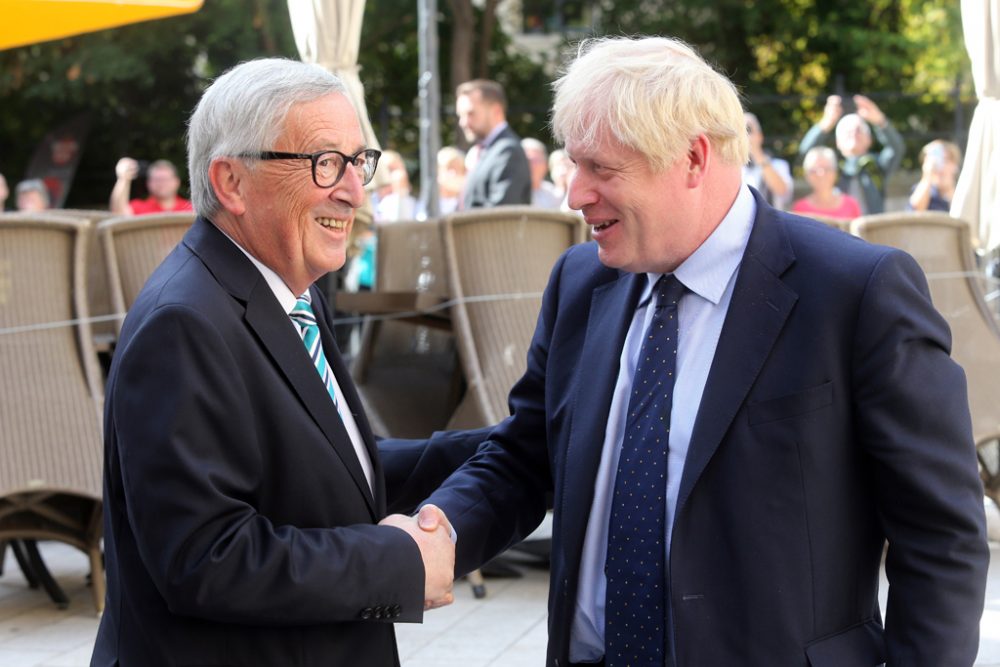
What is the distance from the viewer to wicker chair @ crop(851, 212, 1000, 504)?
584 centimetres

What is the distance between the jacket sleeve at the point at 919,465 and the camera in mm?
2090

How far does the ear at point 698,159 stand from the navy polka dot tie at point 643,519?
0.19 meters

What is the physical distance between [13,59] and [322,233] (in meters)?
21.5

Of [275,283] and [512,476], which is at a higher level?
[275,283]

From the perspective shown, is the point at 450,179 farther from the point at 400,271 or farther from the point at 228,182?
the point at 228,182

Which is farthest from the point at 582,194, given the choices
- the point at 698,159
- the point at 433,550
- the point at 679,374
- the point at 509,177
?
the point at 509,177

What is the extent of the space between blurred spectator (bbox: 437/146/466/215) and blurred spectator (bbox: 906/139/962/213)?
12.1ft

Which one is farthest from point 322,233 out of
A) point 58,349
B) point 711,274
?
point 58,349

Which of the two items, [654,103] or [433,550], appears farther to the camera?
[433,550]

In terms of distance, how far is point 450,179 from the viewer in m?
11.1

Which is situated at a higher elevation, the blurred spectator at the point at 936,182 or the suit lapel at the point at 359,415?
the suit lapel at the point at 359,415

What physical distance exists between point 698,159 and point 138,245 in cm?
371

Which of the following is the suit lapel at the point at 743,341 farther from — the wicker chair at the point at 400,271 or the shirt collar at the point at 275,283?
the wicker chair at the point at 400,271

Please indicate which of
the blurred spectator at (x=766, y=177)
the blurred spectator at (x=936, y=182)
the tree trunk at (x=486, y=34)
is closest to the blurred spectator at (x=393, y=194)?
the blurred spectator at (x=766, y=177)
